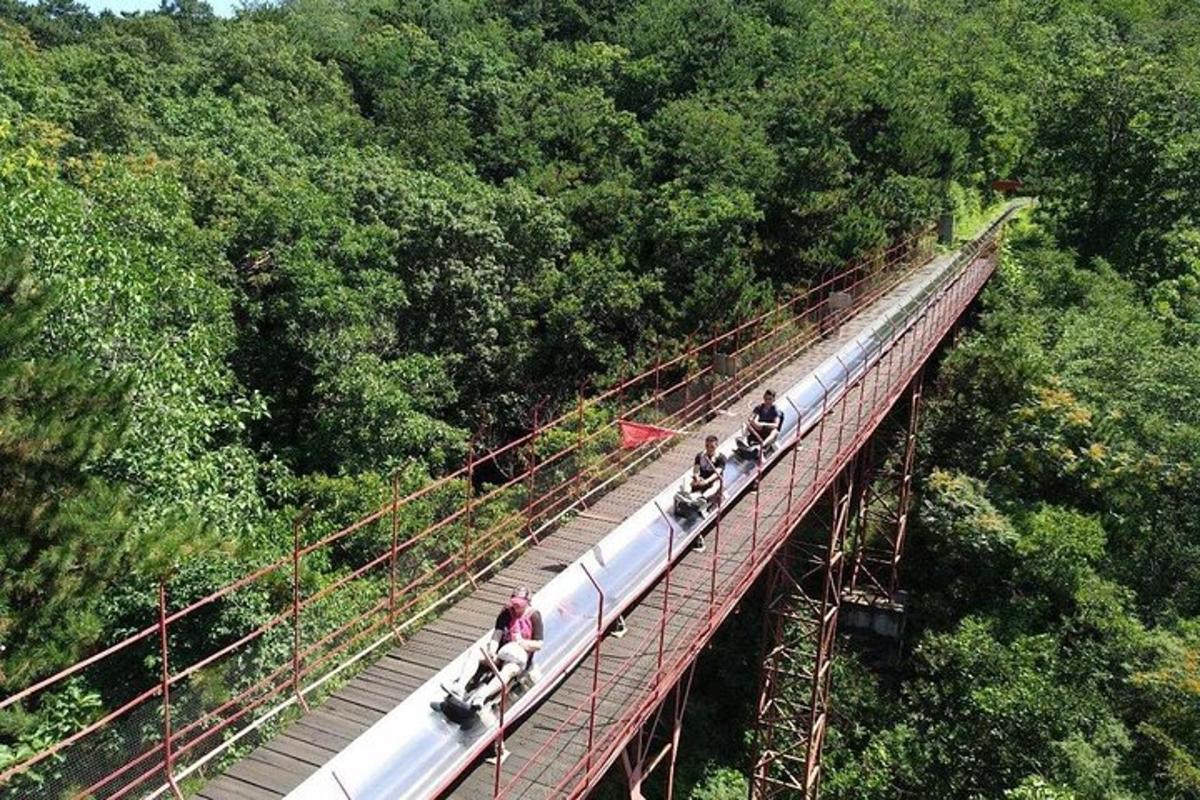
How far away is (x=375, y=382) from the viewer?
891 inches

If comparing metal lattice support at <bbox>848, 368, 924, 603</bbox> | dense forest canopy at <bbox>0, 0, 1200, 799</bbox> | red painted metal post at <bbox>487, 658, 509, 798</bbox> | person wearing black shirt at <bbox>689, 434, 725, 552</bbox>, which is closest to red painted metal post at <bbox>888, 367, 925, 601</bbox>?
metal lattice support at <bbox>848, 368, 924, 603</bbox>

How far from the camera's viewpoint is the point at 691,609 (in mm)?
11680

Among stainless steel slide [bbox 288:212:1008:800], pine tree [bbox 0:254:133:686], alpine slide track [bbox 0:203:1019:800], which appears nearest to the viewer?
stainless steel slide [bbox 288:212:1008:800]

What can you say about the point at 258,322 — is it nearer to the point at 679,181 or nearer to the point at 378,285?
the point at 378,285

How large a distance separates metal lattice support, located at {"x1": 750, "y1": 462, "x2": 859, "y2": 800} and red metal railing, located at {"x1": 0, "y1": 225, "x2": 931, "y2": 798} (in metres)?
3.22

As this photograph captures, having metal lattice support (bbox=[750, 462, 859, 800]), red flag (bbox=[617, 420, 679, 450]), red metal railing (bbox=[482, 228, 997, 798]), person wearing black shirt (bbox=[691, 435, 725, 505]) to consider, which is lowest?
metal lattice support (bbox=[750, 462, 859, 800])

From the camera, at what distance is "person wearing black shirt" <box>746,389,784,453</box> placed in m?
15.2

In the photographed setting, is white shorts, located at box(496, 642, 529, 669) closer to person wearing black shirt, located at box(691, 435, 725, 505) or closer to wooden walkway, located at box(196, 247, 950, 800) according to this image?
wooden walkway, located at box(196, 247, 950, 800)

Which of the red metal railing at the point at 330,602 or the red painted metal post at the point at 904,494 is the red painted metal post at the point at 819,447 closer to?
the red metal railing at the point at 330,602

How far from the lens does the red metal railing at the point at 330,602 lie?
23.2ft

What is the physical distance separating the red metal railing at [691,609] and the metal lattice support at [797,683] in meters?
0.77

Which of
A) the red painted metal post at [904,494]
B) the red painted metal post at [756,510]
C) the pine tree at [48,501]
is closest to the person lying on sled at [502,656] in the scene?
the red painted metal post at [756,510]

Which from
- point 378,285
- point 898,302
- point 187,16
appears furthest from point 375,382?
point 187,16

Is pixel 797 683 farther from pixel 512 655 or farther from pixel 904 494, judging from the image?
pixel 512 655
